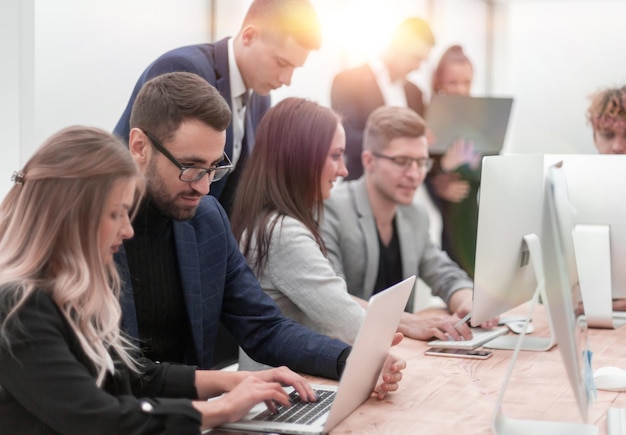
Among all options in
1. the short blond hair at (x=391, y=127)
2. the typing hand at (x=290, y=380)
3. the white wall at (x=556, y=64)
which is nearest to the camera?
the typing hand at (x=290, y=380)

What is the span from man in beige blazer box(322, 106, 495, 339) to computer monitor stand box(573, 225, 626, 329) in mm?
533

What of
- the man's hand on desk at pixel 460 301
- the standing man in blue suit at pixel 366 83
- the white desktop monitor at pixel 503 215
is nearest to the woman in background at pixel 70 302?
the white desktop monitor at pixel 503 215

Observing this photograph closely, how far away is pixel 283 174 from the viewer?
2.51 metres

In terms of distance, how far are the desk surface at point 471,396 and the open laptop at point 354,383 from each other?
Answer: 0.11 feet

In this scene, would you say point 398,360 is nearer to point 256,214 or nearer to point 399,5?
point 256,214

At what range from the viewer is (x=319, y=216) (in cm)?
258

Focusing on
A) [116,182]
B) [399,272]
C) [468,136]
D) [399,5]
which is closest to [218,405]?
[116,182]

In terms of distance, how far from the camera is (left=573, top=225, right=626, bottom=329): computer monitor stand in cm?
235

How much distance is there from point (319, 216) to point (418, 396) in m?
0.86

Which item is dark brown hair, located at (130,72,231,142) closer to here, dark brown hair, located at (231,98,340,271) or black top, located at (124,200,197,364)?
black top, located at (124,200,197,364)

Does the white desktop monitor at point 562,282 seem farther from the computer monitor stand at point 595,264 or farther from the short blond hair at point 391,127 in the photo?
the short blond hair at point 391,127

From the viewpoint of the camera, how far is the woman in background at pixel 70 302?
1338 millimetres

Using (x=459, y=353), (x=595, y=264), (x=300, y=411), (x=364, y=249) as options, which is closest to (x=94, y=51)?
(x=364, y=249)

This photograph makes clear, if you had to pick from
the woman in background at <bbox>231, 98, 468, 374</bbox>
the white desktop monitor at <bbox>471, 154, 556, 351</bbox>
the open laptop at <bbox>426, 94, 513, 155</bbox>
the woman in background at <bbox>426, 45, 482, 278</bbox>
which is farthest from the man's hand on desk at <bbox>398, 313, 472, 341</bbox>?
the woman in background at <bbox>426, 45, 482, 278</bbox>
